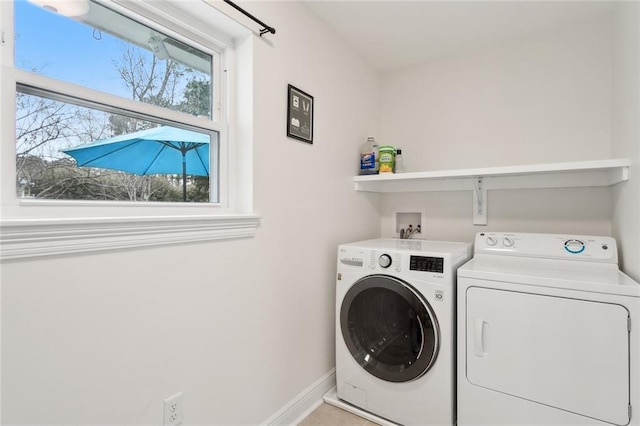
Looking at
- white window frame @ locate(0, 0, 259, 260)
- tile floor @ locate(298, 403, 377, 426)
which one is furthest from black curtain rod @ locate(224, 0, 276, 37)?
tile floor @ locate(298, 403, 377, 426)

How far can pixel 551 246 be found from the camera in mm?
1697

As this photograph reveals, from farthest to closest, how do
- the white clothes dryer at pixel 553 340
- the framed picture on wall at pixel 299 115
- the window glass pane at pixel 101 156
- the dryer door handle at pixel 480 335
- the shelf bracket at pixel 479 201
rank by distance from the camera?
the shelf bracket at pixel 479 201 → the framed picture on wall at pixel 299 115 → the dryer door handle at pixel 480 335 → the white clothes dryer at pixel 553 340 → the window glass pane at pixel 101 156

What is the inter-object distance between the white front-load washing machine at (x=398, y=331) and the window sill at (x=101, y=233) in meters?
0.80

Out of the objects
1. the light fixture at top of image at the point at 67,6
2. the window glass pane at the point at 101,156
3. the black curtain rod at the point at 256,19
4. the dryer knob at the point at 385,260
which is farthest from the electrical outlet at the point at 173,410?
the black curtain rod at the point at 256,19

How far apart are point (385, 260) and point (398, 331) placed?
391 millimetres

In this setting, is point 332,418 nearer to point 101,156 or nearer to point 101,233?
point 101,233

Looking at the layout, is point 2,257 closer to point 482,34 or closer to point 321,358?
point 321,358

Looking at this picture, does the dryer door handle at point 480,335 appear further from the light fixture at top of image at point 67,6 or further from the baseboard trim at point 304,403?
the light fixture at top of image at point 67,6

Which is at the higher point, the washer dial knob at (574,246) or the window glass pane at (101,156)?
the window glass pane at (101,156)

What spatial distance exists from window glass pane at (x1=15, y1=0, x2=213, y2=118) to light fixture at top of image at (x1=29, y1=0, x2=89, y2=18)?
0.01 metres

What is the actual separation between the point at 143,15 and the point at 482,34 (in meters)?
2.00

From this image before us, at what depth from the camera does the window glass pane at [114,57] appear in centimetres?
97

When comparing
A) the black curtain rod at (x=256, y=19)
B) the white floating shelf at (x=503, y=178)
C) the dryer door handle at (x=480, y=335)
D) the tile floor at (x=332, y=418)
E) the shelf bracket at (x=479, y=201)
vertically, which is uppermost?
the black curtain rod at (x=256, y=19)

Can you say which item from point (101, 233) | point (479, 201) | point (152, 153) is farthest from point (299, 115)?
point (479, 201)
